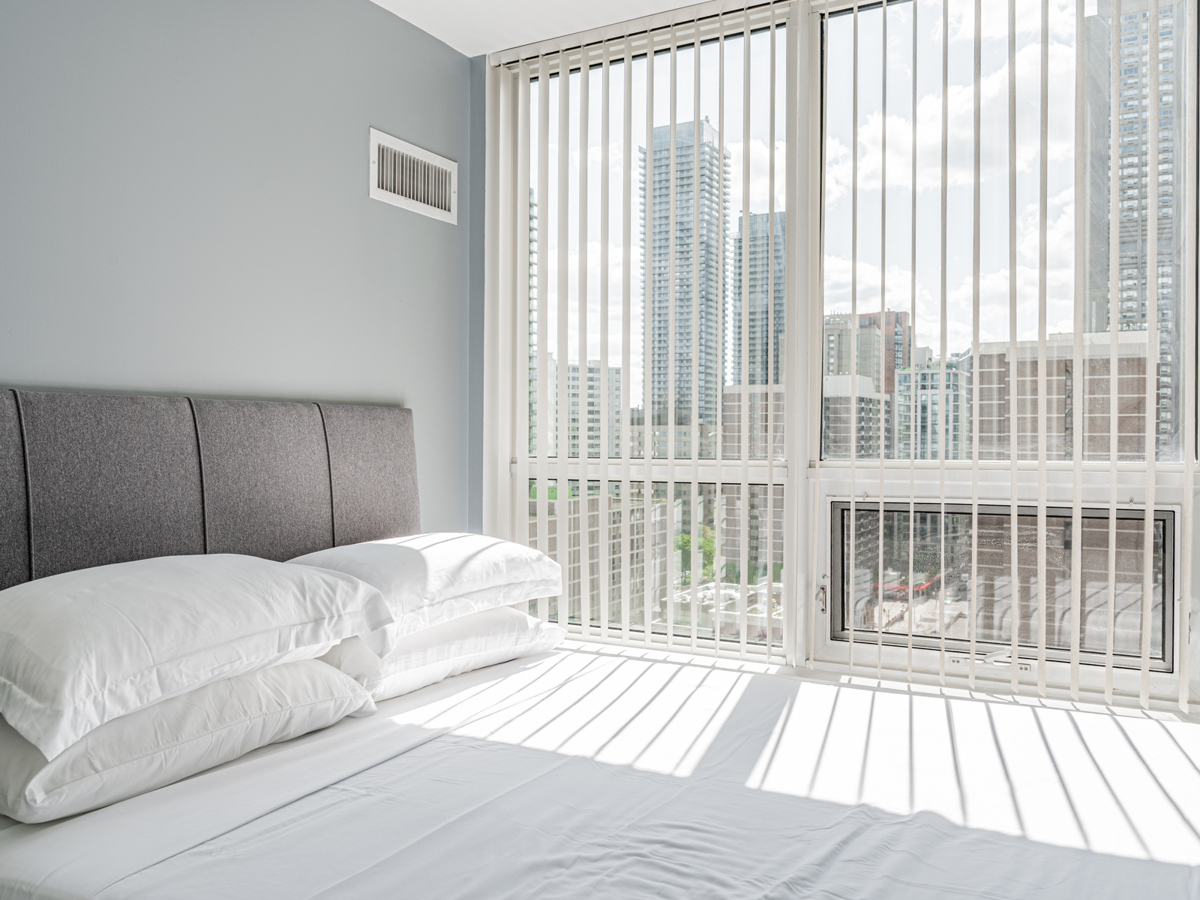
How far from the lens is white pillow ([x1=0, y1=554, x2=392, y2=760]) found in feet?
4.00

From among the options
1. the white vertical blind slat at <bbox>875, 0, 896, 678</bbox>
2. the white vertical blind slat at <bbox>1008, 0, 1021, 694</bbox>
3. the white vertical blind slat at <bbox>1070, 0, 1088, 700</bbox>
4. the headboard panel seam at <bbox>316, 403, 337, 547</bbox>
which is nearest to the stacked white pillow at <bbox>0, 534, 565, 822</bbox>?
the headboard panel seam at <bbox>316, 403, 337, 547</bbox>

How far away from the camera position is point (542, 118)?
292 centimetres

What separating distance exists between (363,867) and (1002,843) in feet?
2.77

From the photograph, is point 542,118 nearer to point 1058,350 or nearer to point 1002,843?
point 1058,350

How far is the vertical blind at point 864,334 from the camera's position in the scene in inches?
83.7

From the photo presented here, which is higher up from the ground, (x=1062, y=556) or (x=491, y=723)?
(x=1062, y=556)

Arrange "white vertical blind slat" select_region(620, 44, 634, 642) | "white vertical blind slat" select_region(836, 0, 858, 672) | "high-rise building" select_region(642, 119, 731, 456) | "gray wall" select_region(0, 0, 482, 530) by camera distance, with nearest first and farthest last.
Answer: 1. "gray wall" select_region(0, 0, 482, 530)
2. "white vertical blind slat" select_region(836, 0, 858, 672)
3. "high-rise building" select_region(642, 119, 731, 456)
4. "white vertical blind slat" select_region(620, 44, 634, 642)

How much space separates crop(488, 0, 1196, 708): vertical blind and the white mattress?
2.09 feet

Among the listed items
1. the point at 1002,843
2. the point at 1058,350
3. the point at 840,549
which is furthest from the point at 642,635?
the point at 1002,843

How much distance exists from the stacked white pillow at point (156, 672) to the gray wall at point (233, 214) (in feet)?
2.10

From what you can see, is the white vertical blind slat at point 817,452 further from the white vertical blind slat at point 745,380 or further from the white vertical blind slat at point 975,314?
the white vertical blind slat at point 975,314

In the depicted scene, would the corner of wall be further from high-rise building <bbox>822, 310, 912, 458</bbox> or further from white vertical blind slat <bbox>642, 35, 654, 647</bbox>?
high-rise building <bbox>822, 310, 912, 458</bbox>

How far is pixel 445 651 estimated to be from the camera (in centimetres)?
196

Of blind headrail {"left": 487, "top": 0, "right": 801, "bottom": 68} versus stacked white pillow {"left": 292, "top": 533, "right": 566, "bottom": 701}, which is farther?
Answer: blind headrail {"left": 487, "top": 0, "right": 801, "bottom": 68}
